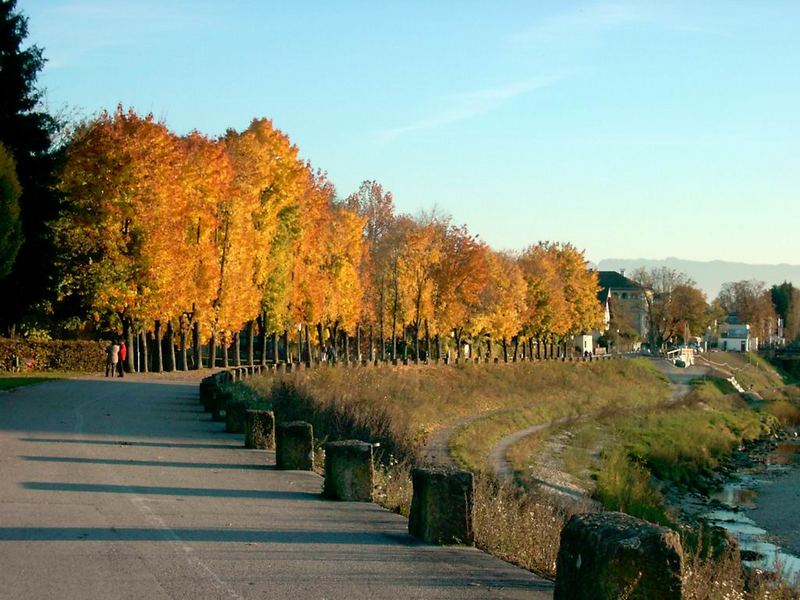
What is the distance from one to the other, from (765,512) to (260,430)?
2420cm

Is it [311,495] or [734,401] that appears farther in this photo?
[734,401]

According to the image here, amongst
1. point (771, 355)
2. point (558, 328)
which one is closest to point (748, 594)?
point (558, 328)

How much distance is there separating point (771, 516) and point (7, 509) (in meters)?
30.9

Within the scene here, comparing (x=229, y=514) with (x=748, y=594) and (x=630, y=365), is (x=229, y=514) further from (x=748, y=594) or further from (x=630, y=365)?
(x=630, y=365)

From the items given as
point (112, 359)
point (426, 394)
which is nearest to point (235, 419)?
point (112, 359)

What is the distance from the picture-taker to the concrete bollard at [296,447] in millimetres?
17359

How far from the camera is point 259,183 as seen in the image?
54.7m

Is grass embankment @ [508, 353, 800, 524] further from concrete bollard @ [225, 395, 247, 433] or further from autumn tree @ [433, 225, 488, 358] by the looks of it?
autumn tree @ [433, 225, 488, 358]

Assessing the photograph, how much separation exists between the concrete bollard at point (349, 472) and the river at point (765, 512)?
11.5 m

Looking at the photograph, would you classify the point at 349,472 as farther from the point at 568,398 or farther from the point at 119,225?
the point at 568,398

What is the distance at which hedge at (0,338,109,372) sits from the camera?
46.4 metres

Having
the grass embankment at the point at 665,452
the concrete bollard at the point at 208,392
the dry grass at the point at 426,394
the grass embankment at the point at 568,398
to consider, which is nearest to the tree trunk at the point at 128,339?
the dry grass at the point at 426,394

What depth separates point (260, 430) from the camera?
20859mm

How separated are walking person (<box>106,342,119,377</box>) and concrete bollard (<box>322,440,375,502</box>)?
1271 inches
